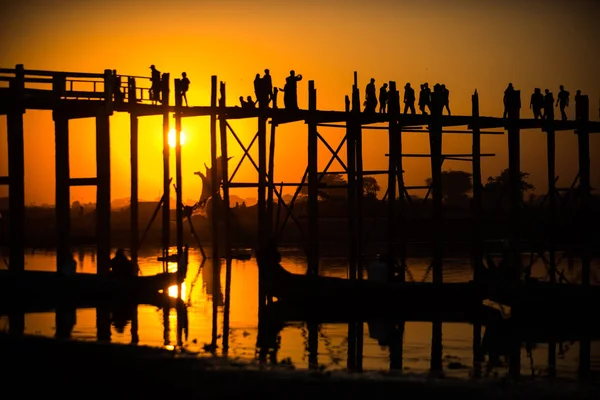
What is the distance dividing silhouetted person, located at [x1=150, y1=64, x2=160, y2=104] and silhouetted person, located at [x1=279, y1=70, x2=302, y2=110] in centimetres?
382

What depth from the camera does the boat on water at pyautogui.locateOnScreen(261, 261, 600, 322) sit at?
24.3m

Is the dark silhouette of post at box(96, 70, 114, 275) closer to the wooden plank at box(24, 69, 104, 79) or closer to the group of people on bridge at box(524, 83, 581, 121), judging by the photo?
the wooden plank at box(24, 69, 104, 79)

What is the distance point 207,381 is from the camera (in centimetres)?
1585

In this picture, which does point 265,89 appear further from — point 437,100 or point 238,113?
point 437,100

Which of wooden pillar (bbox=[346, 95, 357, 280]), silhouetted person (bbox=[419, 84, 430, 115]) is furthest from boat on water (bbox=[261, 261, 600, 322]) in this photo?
silhouetted person (bbox=[419, 84, 430, 115])

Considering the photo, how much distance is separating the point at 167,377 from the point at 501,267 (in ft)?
37.5

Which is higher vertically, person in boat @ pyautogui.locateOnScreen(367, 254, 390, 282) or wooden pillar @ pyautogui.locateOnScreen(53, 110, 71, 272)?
wooden pillar @ pyautogui.locateOnScreen(53, 110, 71, 272)

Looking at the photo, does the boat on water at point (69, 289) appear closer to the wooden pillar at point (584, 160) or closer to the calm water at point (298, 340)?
the calm water at point (298, 340)

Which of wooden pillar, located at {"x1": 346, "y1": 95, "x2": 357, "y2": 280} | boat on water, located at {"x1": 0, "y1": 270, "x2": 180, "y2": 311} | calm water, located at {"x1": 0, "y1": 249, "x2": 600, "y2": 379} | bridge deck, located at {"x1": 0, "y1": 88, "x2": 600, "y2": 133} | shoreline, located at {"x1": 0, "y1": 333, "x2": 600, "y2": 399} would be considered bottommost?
calm water, located at {"x1": 0, "y1": 249, "x2": 600, "y2": 379}

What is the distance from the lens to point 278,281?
2588 centimetres

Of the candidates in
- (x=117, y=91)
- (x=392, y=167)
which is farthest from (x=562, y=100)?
(x=117, y=91)

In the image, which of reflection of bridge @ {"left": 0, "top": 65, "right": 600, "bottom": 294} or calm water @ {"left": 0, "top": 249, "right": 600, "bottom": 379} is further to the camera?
reflection of bridge @ {"left": 0, "top": 65, "right": 600, "bottom": 294}

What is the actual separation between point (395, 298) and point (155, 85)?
33.3ft

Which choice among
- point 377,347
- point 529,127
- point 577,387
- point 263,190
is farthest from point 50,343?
point 529,127
